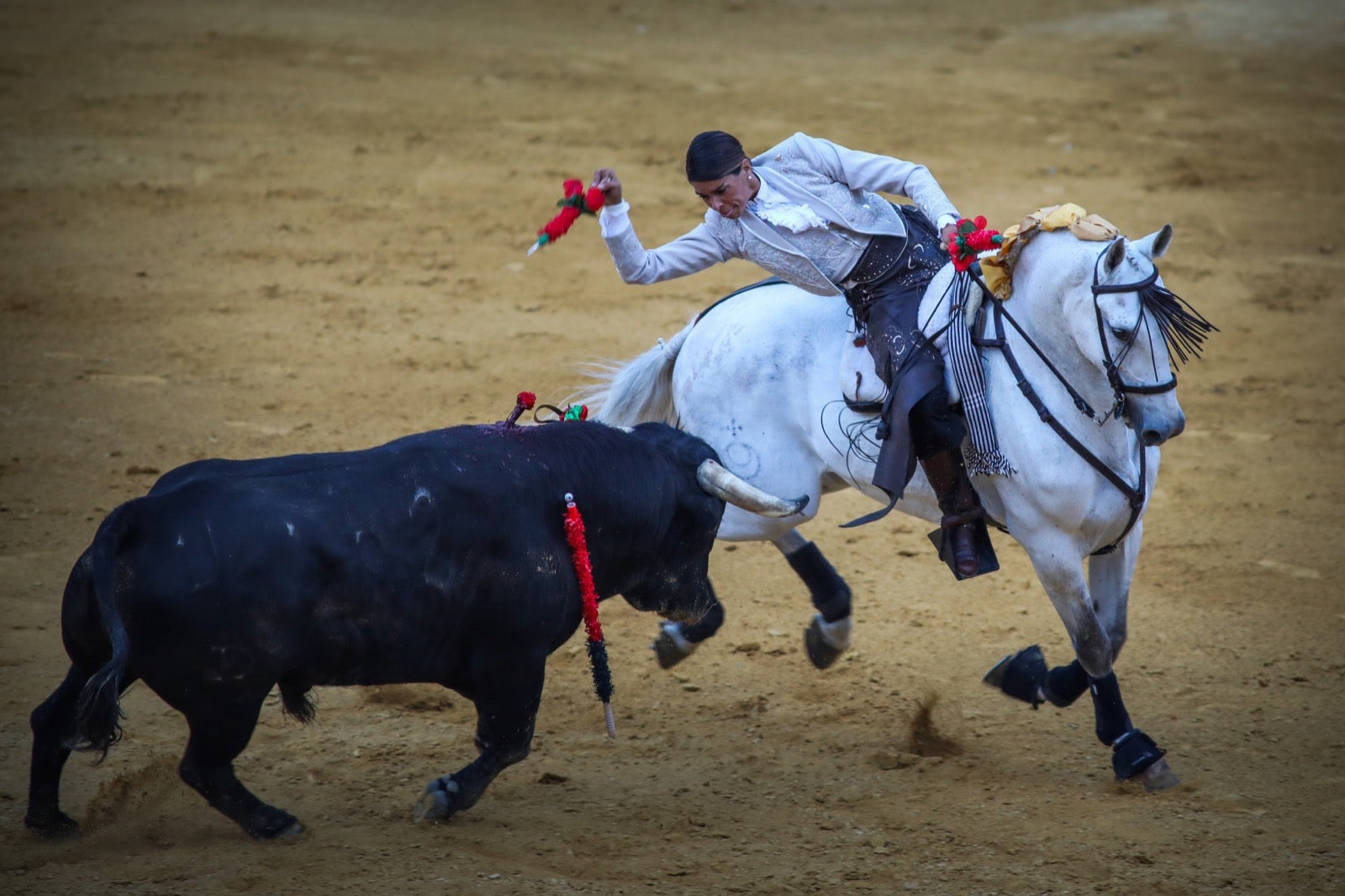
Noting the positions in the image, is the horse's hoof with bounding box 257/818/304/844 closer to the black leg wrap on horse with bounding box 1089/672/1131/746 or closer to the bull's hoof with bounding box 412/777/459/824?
the bull's hoof with bounding box 412/777/459/824

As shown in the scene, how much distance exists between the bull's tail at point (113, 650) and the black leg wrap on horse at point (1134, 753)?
3.25m

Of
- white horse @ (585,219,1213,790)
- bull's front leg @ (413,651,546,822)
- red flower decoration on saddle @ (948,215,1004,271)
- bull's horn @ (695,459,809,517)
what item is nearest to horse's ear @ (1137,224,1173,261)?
white horse @ (585,219,1213,790)

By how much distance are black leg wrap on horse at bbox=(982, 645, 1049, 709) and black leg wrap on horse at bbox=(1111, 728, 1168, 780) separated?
42 centimetres

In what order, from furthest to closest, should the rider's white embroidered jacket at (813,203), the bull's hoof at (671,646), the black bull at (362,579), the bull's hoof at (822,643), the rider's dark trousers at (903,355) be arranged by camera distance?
the bull's hoof at (822,643) < the bull's hoof at (671,646) < the rider's white embroidered jacket at (813,203) < the rider's dark trousers at (903,355) < the black bull at (362,579)

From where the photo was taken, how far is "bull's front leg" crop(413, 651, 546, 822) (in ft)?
14.4

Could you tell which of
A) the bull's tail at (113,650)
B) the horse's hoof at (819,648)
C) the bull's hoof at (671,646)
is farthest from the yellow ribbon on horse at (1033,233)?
the bull's tail at (113,650)

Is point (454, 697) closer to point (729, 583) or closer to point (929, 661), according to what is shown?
point (729, 583)

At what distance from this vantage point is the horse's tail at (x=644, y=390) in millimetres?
5703

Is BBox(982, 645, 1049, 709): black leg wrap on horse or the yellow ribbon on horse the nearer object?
the yellow ribbon on horse

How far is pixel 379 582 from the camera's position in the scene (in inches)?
162

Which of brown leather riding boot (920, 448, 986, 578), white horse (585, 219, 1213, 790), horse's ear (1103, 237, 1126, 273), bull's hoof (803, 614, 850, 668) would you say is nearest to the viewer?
horse's ear (1103, 237, 1126, 273)

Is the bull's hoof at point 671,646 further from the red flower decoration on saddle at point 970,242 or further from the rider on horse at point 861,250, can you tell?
the red flower decoration on saddle at point 970,242

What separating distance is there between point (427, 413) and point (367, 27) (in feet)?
26.6

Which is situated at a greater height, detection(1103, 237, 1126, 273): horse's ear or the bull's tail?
detection(1103, 237, 1126, 273): horse's ear
